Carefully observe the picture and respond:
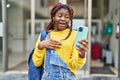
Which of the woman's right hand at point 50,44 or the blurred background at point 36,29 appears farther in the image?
the blurred background at point 36,29

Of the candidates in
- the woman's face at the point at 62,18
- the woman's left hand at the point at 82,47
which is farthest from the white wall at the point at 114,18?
the woman's left hand at the point at 82,47

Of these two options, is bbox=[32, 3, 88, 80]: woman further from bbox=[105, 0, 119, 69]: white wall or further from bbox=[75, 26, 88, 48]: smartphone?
bbox=[105, 0, 119, 69]: white wall

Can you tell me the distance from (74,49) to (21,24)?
6637 mm

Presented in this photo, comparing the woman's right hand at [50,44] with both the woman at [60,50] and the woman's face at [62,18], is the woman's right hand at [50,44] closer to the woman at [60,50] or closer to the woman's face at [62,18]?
the woman at [60,50]

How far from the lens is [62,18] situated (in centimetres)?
196

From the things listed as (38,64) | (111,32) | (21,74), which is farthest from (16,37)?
(38,64)

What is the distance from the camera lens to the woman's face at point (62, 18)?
6.46 ft

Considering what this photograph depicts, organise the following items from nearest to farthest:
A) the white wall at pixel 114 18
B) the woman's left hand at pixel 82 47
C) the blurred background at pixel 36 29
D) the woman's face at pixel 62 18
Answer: the woman's left hand at pixel 82 47
the woman's face at pixel 62 18
the blurred background at pixel 36 29
the white wall at pixel 114 18

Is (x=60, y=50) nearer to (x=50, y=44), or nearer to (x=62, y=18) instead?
(x=50, y=44)

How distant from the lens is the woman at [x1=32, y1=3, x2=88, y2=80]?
1.94m

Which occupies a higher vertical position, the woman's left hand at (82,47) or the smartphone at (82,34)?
the smartphone at (82,34)

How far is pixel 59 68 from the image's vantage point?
1967mm

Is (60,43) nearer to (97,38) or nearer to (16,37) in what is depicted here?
(16,37)

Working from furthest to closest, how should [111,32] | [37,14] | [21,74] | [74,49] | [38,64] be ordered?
[111,32] → [37,14] → [21,74] → [38,64] → [74,49]
